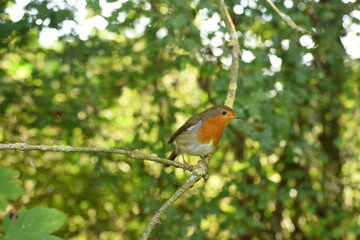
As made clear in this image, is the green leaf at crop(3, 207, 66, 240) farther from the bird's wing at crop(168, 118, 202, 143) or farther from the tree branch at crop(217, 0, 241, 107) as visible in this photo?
the bird's wing at crop(168, 118, 202, 143)

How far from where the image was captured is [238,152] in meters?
6.42

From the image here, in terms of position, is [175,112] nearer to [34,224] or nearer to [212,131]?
[212,131]

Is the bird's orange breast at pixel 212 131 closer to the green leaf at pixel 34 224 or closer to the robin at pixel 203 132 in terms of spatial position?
the robin at pixel 203 132

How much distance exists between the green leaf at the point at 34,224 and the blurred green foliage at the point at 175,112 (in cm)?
201

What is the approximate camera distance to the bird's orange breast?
421 cm

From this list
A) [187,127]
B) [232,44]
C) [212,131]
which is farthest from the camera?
[187,127]

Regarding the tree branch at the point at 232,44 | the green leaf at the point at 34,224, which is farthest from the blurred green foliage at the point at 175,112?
the green leaf at the point at 34,224

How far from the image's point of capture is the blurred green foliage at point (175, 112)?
13.8 ft

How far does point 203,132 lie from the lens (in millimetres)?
4262

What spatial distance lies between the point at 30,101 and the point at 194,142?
1.92 metres

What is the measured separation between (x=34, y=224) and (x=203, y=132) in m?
2.42

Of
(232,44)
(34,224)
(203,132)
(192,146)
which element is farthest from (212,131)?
(34,224)

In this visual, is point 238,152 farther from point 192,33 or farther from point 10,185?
point 10,185

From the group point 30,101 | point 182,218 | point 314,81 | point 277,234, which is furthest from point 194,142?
point 277,234
